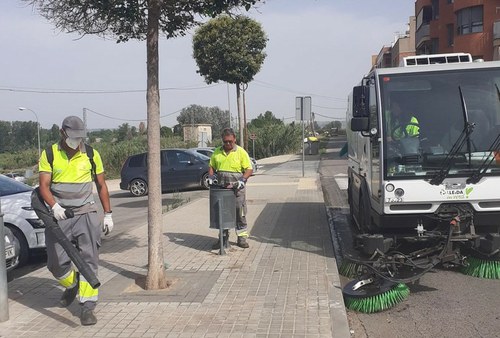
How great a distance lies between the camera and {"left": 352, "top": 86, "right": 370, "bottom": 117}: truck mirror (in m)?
6.96

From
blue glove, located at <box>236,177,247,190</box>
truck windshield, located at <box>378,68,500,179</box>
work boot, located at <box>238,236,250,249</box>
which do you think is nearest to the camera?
truck windshield, located at <box>378,68,500,179</box>

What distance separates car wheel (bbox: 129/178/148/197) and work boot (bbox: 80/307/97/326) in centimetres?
1497

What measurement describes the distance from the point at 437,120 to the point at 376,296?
2.36 metres

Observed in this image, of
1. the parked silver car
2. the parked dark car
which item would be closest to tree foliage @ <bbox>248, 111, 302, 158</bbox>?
the parked dark car

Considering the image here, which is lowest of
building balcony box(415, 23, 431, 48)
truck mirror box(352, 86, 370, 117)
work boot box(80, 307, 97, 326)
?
work boot box(80, 307, 97, 326)

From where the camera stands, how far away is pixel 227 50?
25.3m

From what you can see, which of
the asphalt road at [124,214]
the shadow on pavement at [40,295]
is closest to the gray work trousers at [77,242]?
the shadow on pavement at [40,295]

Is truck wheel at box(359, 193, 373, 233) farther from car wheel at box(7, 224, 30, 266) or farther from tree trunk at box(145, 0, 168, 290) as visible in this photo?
car wheel at box(7, 224, 30, 266)

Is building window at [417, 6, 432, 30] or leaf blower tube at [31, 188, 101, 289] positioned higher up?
building window at [417, 6, 432, 30]

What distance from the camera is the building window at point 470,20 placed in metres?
36.8

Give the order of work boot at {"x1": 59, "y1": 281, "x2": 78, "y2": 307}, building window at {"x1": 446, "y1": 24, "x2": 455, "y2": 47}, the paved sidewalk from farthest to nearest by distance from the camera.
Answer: building window at {"x1": 446, "y1": 24, "x2": 455, "y2": 47} → work boot at {"x1": 59, "y1": 281, "x2": 78, "y2": 307} → the paved sidewalk

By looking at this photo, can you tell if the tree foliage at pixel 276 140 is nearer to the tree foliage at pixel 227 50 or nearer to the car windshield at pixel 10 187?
the tree foliage at pixel 227 50

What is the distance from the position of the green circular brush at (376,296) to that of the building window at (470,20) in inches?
1412

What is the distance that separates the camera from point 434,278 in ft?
21.9
